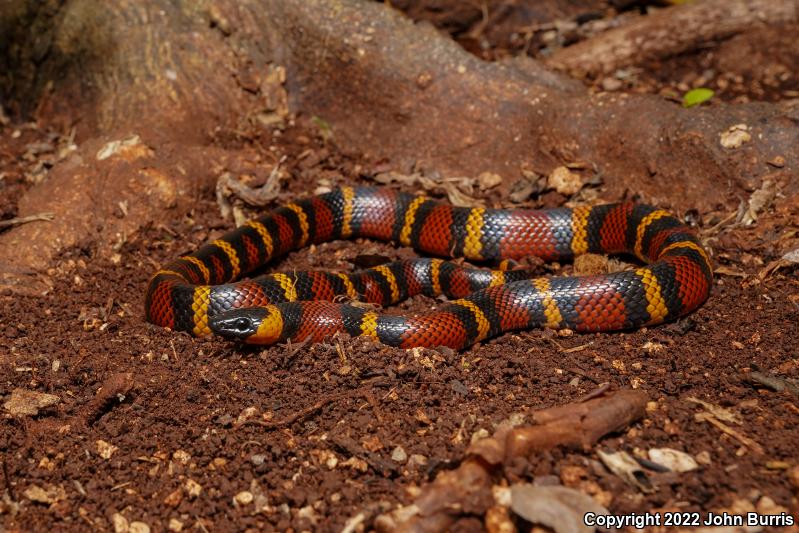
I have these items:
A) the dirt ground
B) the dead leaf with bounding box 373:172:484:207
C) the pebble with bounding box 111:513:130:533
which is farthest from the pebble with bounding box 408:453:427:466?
the dead leaf with bounding box 373:172:484:207

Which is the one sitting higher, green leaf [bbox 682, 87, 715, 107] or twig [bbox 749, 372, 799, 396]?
green leaf [bbox 682, 87, 715, 107]

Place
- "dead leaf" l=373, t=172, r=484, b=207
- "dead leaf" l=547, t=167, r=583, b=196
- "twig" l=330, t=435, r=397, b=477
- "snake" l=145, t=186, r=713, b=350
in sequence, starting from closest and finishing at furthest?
1. "twig" l=330, t=435, r=397, b=477
2. "snake" l=145, t=186, r=713, b=350
3. "dead leaf" l=547, t=167, r=583, b=196
4. "dead leaf" l=373, t=172, r=484, b=207

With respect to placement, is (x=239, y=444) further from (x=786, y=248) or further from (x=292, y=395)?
(x=786, y=248)

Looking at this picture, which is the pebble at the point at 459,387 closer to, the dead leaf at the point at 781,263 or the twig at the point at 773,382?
the twig at the point at 773,382

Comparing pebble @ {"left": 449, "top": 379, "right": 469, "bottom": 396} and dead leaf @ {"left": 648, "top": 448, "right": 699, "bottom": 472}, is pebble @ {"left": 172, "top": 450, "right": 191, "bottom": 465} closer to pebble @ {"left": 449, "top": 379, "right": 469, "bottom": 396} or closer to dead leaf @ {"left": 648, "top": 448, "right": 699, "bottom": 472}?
pebble @ {"left": 449, "top": 379, "right": 469, "bottom": 396}

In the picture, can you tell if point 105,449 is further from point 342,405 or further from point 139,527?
point 342,405
